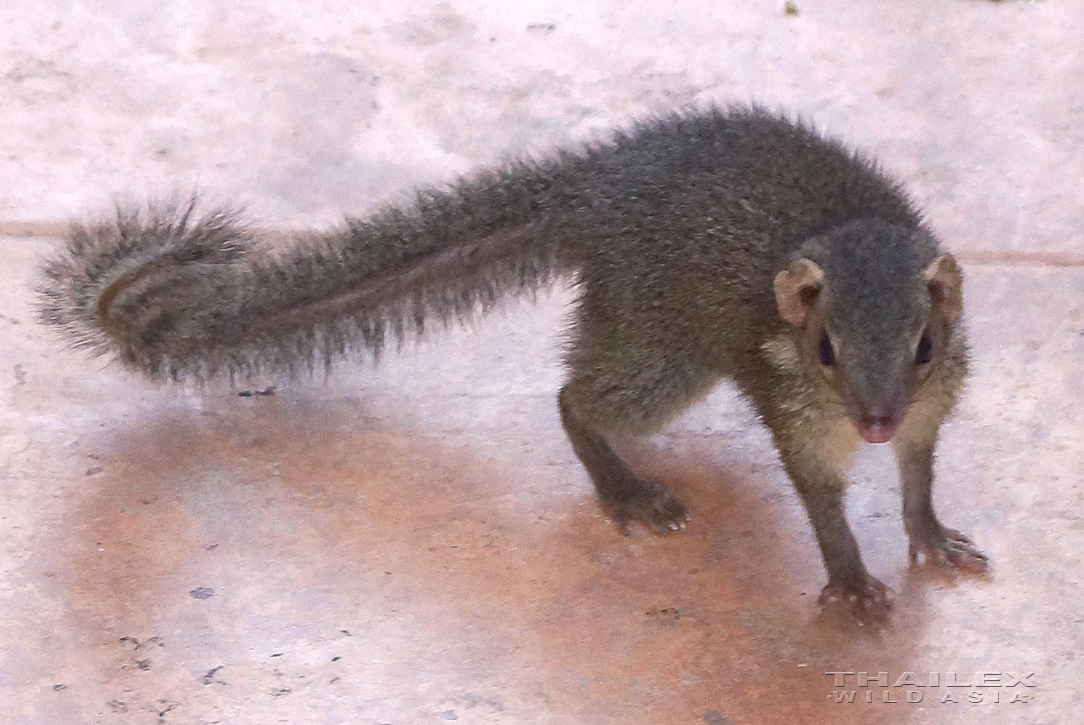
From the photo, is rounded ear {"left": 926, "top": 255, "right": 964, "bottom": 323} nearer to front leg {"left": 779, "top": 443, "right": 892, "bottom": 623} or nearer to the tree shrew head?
the tree shrew head

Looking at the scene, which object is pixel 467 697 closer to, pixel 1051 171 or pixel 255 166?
pixel 255 166

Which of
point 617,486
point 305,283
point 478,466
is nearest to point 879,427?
point 617,486

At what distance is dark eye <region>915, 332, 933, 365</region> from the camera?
2.18 m

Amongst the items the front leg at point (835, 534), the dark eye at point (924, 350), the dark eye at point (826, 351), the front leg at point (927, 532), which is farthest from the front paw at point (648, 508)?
the dark eye at point (924, 350)

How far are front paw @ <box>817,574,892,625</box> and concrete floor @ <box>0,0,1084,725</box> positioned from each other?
5 cm

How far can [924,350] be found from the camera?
220 cm

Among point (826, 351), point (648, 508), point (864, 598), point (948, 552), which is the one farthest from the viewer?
point (648, 508)

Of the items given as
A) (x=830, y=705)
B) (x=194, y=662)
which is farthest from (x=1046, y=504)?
(x=194, y=662)

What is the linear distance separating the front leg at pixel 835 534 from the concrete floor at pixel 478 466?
0.07 meters

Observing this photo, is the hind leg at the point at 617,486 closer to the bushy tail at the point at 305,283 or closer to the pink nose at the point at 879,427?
the bushy tail at the point at 305,283

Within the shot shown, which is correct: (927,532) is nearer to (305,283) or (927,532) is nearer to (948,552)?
(948,552)

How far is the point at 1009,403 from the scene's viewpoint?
2.89 m

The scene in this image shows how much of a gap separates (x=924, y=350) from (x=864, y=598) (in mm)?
580

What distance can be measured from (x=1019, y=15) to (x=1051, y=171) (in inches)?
35.6
